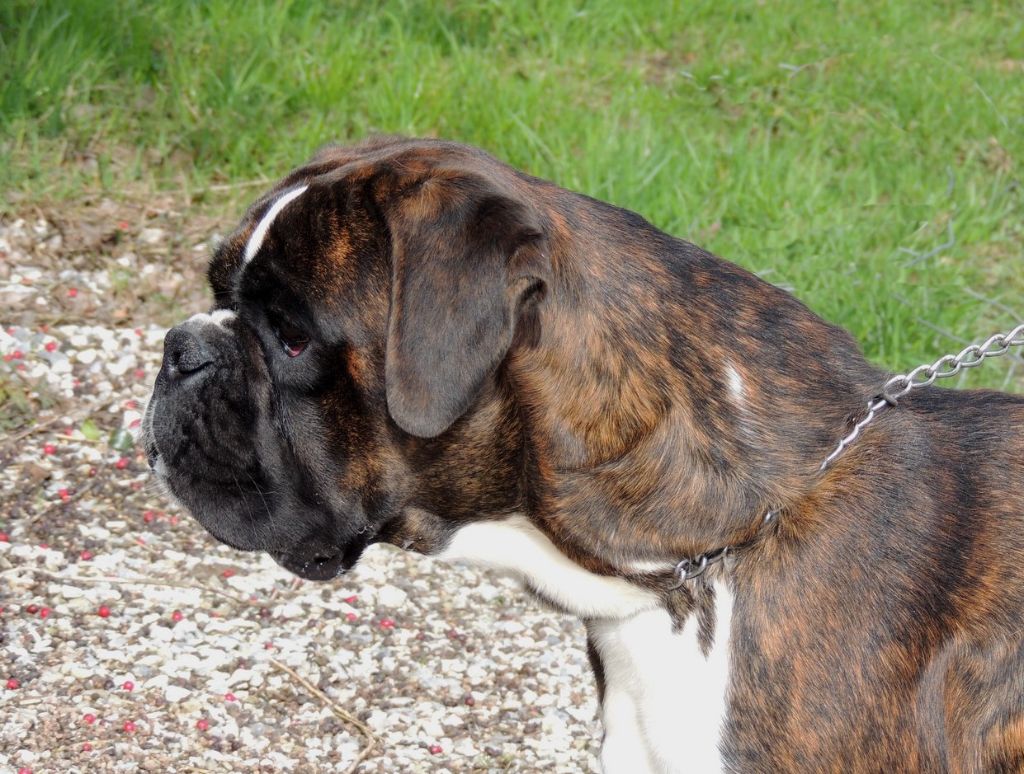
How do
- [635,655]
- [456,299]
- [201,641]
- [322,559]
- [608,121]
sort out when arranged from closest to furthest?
[456,299], [635,655], [322,559], [201,641], [608,121]

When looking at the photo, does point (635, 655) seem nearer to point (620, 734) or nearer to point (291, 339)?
point (620, 734)

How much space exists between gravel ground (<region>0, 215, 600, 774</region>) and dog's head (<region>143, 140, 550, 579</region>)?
843mm

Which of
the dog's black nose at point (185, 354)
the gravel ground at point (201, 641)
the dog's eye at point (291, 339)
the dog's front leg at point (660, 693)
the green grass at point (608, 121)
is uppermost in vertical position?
the dog's eye at point (291, 339)

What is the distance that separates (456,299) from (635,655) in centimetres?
79

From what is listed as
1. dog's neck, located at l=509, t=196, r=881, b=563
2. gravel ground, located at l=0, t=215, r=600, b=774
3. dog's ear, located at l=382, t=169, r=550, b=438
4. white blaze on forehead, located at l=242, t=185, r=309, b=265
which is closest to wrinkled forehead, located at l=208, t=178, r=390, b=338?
white blaze on forehead, located at l=242, t=185, r=309, b=265

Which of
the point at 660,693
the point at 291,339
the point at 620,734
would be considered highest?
the point at 291,339

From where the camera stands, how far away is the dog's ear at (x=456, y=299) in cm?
237

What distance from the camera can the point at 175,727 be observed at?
3426 mm

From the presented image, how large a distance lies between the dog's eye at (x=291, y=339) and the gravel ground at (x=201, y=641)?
4.14 feet

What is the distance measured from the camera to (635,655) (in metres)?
2.61

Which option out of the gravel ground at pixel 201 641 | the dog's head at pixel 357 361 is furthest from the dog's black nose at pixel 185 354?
the gravel ground at pixel 201 641

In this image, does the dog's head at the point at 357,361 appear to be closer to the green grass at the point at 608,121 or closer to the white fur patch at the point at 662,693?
the white fur patch at the point at 662,693

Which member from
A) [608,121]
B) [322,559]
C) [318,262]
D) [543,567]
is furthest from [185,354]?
[608,121]

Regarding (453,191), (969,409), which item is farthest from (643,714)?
(453,191)
